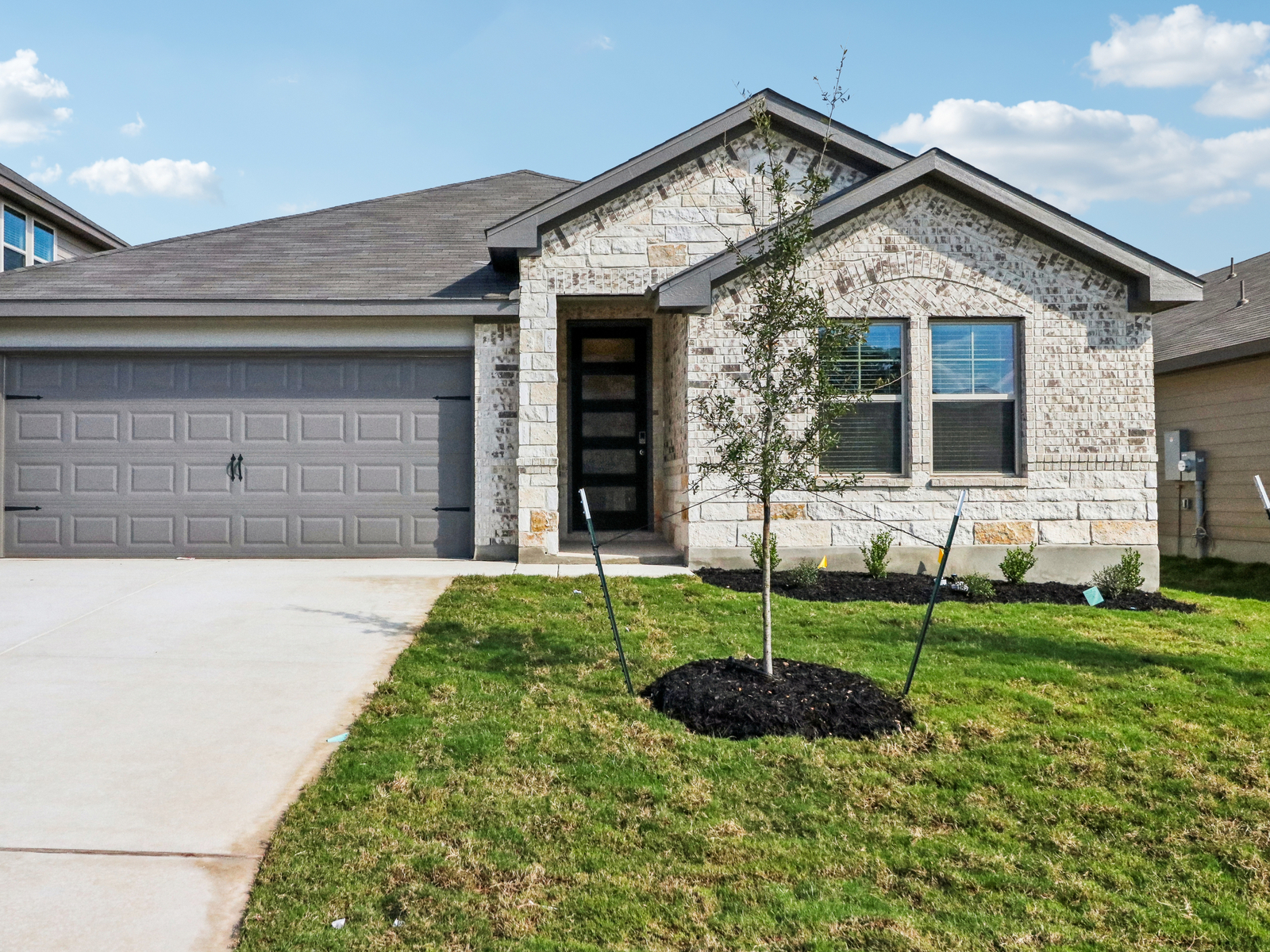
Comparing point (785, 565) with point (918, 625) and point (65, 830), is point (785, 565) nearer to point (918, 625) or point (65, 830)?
point (918, 625)

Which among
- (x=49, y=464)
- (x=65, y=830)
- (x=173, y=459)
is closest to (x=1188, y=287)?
(x=65, y=830)

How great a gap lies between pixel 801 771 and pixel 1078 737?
63.2 inches

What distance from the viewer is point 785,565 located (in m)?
9.25

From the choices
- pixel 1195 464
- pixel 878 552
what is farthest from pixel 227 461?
pixel 1195 464

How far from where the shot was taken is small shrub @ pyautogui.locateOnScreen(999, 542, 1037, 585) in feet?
29.5

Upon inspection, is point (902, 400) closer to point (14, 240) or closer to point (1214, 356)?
point (1214, 356)

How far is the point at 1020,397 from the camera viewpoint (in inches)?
372

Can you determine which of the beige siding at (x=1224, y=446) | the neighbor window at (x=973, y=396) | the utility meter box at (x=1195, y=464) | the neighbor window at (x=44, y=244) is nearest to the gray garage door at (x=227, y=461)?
the neighbor window at (x=44, y=244)

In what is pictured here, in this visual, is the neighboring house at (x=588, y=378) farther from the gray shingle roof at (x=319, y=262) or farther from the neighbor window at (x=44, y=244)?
the neighbor window at (x=44, y=244)

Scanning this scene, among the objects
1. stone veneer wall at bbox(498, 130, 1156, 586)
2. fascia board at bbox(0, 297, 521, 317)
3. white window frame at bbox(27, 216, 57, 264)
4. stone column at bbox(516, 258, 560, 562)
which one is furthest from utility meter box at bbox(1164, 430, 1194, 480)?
white window frame at bbox(27, 216, 57, 264)

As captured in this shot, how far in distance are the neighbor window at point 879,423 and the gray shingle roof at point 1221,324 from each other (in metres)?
4.19

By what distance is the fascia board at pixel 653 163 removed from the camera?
9.51 metres

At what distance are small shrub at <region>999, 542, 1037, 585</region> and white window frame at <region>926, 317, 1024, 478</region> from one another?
3.04 feet

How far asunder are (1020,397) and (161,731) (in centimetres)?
866
